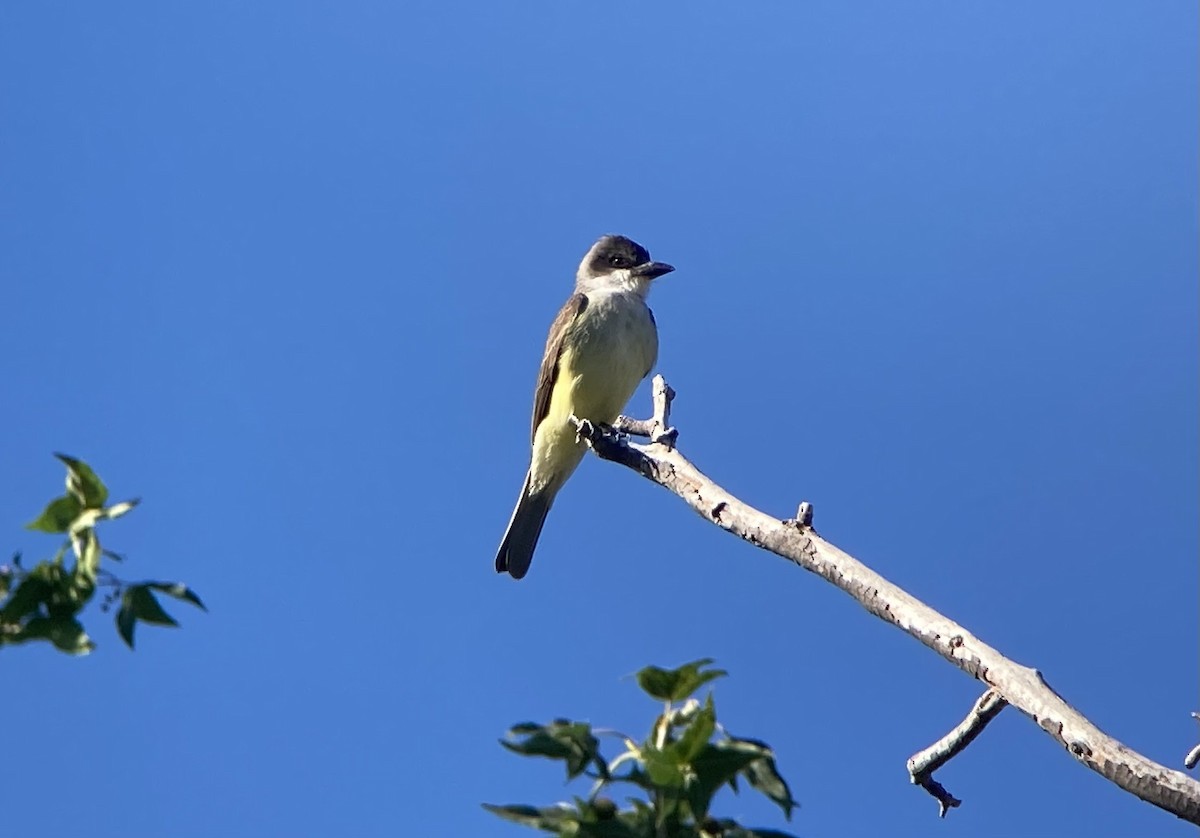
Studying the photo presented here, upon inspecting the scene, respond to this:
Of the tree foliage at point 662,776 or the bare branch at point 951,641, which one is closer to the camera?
the tree foliage at point 662,776

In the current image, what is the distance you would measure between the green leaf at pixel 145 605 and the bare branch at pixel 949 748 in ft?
10.8

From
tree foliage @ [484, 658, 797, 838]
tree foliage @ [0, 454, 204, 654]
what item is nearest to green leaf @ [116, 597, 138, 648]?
tree foliage @ [0, 454, 204, 654]

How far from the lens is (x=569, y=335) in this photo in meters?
9.04

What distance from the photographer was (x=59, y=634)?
196 centimetres

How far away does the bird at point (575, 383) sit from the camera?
8.80 metres

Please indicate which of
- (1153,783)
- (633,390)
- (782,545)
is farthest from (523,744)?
(633,390)

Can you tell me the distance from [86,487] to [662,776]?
38.9 inches

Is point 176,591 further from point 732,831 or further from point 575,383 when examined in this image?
point 575,383

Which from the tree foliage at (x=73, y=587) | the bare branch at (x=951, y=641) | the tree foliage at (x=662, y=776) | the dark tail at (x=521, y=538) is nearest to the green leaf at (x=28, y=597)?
the tree foliage at (x=73, y=587)

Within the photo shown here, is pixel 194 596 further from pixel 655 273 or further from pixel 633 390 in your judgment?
pixel 655 273

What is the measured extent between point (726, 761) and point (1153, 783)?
249cm

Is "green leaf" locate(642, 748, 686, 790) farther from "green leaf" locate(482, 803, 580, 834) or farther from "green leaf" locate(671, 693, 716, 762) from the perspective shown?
"green leaf" locate(482, 803, 580, 834)

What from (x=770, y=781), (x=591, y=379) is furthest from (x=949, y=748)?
(x=591, y=379)

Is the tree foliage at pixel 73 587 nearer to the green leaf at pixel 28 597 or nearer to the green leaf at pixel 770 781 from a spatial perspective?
the green leaf at pixel 28 597
